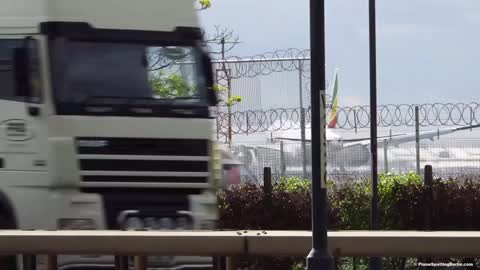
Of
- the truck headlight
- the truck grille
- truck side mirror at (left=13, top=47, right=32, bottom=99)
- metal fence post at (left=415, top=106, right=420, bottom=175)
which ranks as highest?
truck side mirror at (left=13, top=47, right=32, bottom=99)

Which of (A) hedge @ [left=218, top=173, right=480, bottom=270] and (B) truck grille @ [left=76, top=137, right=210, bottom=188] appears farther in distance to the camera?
(A) hedge @ [left=218, top=173, right=480, bottom=270]

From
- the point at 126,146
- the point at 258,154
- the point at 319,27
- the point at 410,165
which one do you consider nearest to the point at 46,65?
the point at 126,146

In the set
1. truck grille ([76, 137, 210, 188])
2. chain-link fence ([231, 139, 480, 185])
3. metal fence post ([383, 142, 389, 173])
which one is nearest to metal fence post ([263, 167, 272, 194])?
chain-link fence ([231, 139, 480, 185])

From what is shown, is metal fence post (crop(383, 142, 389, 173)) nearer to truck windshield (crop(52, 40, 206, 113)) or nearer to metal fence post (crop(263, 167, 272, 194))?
metal fence post (crop(263, 167, 272, 194))

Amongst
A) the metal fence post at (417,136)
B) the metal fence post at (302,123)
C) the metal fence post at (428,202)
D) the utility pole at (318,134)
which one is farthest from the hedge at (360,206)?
the utility pole at (318,134)

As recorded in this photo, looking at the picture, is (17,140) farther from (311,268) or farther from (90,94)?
(311,268)

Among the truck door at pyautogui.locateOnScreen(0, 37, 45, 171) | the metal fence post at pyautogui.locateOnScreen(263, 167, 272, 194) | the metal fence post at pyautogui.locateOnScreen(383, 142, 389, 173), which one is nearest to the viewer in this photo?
the truck door at pyautogui.locateOnScreen(0, 37, 45, 171)

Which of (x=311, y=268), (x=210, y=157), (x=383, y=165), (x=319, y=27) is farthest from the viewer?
(x=383, y=165)

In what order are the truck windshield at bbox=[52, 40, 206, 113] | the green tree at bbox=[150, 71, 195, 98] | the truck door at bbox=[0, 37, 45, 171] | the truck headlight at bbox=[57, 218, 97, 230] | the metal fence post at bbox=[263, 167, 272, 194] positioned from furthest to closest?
1. the metal fence post at bbox=[263, 167, 272, 194]
2. the green tree at bbox=[150, 71, 195, 98]
3. the truck windshield at bbox=[52, 40, 206, 113]
4. the truck door at bbox=[0, 37, 45, 171]
5. the truck headlight at bbox=[57, 218, 97, 230]

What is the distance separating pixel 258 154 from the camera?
2188cm

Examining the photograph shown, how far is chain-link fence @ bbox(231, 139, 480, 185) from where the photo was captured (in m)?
20.4

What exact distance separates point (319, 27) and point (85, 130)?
16.1 feet

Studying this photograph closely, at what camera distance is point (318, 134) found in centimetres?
652

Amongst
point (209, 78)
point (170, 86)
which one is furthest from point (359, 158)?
point (170, 86)
